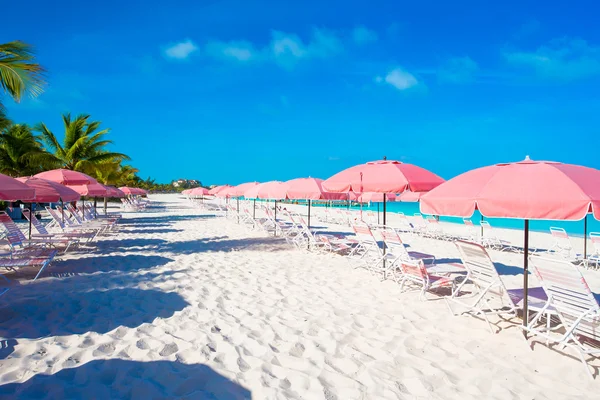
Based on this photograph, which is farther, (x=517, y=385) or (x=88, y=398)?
(x=517, y=385)

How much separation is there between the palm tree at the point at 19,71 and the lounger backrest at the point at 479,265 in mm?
7302

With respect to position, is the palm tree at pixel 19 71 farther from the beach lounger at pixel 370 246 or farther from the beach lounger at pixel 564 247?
the beach lounger at pixel 564 247

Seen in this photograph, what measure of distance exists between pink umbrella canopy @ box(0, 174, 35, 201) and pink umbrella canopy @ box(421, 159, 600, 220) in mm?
4940

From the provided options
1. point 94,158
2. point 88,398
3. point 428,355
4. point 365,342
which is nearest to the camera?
point 88,398

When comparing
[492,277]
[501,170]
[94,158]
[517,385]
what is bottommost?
[517,385]

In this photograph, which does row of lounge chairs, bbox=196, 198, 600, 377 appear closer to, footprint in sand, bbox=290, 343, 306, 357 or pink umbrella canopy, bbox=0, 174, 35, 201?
footprint in sand, bbox=290, 343, 306, 357

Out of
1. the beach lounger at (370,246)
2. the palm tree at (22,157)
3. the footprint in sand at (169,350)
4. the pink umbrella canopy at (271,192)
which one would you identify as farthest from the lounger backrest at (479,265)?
the palm tree at (22,157)

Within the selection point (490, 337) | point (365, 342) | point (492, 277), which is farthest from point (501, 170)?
point (365, 342)

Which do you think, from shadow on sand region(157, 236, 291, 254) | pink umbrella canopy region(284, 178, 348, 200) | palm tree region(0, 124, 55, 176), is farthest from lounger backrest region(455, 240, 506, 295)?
palm tree region(0, 124, 55, 176)

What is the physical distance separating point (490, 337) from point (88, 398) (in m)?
3.56

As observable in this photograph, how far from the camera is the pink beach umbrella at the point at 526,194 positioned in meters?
2.79

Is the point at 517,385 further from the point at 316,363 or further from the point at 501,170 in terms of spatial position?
the point at 501,170

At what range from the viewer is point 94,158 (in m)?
17.5

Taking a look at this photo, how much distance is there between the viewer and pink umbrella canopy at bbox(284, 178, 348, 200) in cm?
854
